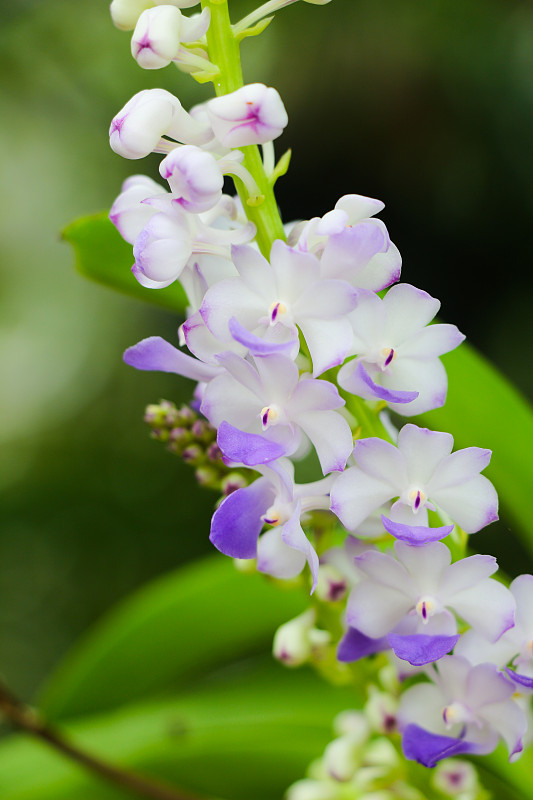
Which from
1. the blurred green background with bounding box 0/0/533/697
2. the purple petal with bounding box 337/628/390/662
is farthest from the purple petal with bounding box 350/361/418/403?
the blurred green background with bounding box 0/0/533/697

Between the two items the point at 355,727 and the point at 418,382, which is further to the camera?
the point at 355,727

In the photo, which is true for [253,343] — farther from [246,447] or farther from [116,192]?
[116,192]

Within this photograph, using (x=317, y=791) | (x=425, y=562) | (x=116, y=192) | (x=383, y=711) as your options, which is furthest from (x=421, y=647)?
(x=116, y=192)

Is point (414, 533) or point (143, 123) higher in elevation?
point (143, 123)

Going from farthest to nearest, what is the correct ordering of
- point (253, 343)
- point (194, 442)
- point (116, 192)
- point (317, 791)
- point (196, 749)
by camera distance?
point (116, 192) < point (196, 749) < point (317, 791) < point (194, 442) < point (253, 343)

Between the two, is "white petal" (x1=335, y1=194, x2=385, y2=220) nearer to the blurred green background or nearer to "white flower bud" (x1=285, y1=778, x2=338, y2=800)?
"white flower bud" (x1=285, y1=778, x2=338, y2=800)

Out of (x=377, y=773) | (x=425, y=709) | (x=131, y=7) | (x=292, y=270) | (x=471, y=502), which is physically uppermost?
(x=131, y=7)

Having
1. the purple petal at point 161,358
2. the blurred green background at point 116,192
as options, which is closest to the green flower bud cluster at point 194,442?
the purple petal at point 161,358
